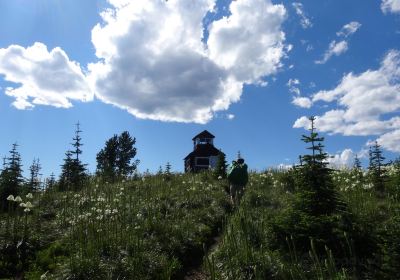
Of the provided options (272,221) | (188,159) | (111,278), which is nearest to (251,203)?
(272,221)

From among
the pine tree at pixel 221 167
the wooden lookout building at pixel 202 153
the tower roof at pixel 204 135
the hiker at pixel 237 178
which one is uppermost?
the tower roof at pixel 204 135

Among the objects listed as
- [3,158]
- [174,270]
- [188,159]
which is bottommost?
[174,270]

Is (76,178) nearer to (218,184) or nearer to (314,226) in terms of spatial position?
(218,184)

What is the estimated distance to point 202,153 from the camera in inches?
2142

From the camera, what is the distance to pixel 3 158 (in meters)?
19.4

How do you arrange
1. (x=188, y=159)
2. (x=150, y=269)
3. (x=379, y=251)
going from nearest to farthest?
1. (x=379, y=251)
2. (x=150, y=269)
3. (x=188, y=159)

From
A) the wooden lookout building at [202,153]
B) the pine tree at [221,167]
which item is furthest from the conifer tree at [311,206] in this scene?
the wooden lookout building at [202,153]

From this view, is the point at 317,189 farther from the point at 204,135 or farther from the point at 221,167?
the point at 204,135

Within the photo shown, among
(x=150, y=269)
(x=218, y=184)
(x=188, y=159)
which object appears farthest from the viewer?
(x=188, y=159)

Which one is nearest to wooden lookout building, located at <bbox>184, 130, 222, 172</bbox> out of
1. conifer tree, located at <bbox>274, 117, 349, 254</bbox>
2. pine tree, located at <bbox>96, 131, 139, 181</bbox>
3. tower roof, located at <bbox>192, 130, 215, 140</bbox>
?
tower roof, located at <bbox>192, 130, 215, 140</bbox>

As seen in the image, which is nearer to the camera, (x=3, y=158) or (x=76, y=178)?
(x=3, y=158)

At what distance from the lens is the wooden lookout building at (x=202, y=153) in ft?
176

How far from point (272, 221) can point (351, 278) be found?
8.41 feet

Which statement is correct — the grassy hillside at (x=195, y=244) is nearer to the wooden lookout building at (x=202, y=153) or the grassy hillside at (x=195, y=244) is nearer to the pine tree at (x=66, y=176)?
the pine tree at (x=66, y=176)
